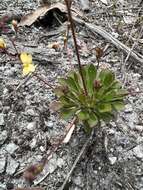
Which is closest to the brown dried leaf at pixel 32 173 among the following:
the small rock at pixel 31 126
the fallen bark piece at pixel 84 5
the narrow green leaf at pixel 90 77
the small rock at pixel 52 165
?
the small rock at pixel 52 165

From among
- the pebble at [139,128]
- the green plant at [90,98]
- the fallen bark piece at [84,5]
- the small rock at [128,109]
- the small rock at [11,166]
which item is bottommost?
the pebble at [139,128]

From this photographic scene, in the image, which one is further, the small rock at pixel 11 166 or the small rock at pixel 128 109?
the small rock at pixel 128 109

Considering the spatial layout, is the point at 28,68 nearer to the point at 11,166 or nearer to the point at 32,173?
the point at 11,166

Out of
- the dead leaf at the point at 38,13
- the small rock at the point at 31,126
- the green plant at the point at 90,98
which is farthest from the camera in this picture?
the dead leaf at the point at 38,13

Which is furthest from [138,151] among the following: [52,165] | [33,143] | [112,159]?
[33,143]

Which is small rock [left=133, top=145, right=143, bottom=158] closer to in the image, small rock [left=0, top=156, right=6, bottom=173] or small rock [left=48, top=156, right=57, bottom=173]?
small rock [left=48, top=156, right=57, bottom=173]

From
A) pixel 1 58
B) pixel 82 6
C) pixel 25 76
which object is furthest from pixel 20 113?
pixel 82 6

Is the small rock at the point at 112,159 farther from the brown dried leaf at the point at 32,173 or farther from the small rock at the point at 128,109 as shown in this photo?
the brown dried leaf at the point at 32,173
